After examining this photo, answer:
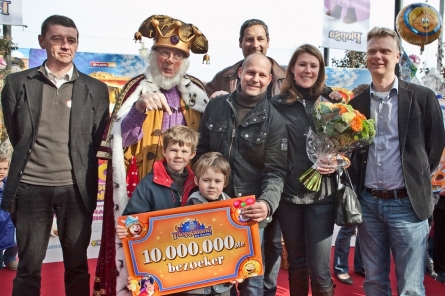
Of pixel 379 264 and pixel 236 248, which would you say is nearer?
pixel 236 248

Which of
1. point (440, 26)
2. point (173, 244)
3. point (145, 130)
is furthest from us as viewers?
point (440, 26)

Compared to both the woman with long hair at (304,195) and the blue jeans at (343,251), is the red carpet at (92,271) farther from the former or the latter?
the woman with long hair at (304,195)

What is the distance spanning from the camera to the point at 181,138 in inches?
104

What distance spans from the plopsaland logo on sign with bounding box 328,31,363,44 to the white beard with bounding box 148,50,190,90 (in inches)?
186

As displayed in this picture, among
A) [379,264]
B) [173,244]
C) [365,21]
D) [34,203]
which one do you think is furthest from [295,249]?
[365,21]

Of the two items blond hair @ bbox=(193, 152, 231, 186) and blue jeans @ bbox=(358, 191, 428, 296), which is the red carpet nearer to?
blue jeans @ bbox=(358, 191, 428, 296)

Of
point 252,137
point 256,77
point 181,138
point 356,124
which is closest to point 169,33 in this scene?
Answer: point 256,77

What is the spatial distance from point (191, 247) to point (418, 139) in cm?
156

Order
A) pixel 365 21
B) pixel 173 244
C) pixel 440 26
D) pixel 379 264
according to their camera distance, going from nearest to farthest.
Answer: pixel 173 244 < pixel 379 264 < pixel 440 26 < pixel 365 21

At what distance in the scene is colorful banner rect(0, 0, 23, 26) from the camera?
535cm

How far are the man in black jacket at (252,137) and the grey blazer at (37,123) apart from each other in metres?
0.87

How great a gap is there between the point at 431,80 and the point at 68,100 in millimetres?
4451

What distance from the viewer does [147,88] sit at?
3150 mm

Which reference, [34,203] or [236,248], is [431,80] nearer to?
[236,248]
